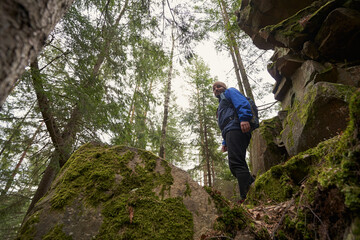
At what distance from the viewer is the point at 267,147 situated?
16.8 ft

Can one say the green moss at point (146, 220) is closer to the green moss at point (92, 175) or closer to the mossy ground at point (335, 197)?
the green moss at point (92, 175)

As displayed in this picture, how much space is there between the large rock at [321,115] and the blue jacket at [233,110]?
1120 millimetres

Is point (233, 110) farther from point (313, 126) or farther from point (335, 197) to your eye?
point (335, 197)

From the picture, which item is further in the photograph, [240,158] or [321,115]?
[240,158]

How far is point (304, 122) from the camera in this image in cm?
359

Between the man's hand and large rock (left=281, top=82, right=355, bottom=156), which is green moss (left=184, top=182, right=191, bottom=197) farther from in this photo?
large rock (left=281, top=82, right=355, bottom=156)

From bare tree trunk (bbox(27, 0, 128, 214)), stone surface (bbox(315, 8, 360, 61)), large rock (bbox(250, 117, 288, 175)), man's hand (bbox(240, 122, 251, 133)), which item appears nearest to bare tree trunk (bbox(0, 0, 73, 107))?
man's hand (bbox(240, 122, 251, 133))

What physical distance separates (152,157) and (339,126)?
11.2ft

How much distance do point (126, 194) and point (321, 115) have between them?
3790mm

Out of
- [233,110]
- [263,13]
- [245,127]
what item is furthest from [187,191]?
[263,13]

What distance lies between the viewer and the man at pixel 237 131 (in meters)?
4.09

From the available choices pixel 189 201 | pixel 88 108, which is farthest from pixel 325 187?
pixel 88 108

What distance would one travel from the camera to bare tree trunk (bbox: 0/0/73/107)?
673 millimetres

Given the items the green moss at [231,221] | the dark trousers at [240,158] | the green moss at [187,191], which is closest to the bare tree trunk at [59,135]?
the green moss at [187,191]
